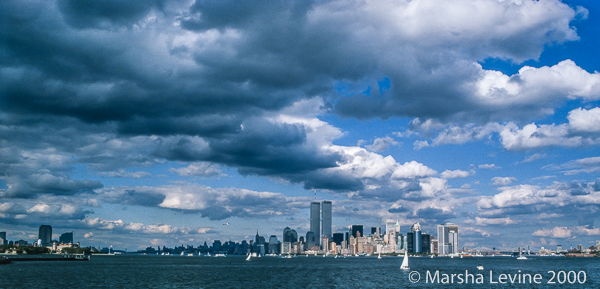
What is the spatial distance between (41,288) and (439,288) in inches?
3731

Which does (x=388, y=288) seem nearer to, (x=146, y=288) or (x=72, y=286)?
(x=146, y=288)

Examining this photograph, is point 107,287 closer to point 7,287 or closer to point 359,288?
point 7,287

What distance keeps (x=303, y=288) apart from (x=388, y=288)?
69.2ft

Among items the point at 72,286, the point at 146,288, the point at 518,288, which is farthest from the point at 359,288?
the point at 72,286

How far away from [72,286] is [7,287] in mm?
14014

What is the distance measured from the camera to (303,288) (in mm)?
112812

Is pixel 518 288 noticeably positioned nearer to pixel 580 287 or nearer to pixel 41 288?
pixel 580 287

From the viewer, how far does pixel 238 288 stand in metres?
114

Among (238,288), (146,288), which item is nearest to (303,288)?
(238,288)

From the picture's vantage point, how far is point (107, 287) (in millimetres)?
115125

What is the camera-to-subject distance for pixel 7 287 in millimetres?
111875

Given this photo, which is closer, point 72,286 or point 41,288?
point 41,288

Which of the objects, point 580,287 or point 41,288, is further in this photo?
point 580,287

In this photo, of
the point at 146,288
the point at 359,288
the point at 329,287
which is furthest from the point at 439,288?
the point at 146,288
